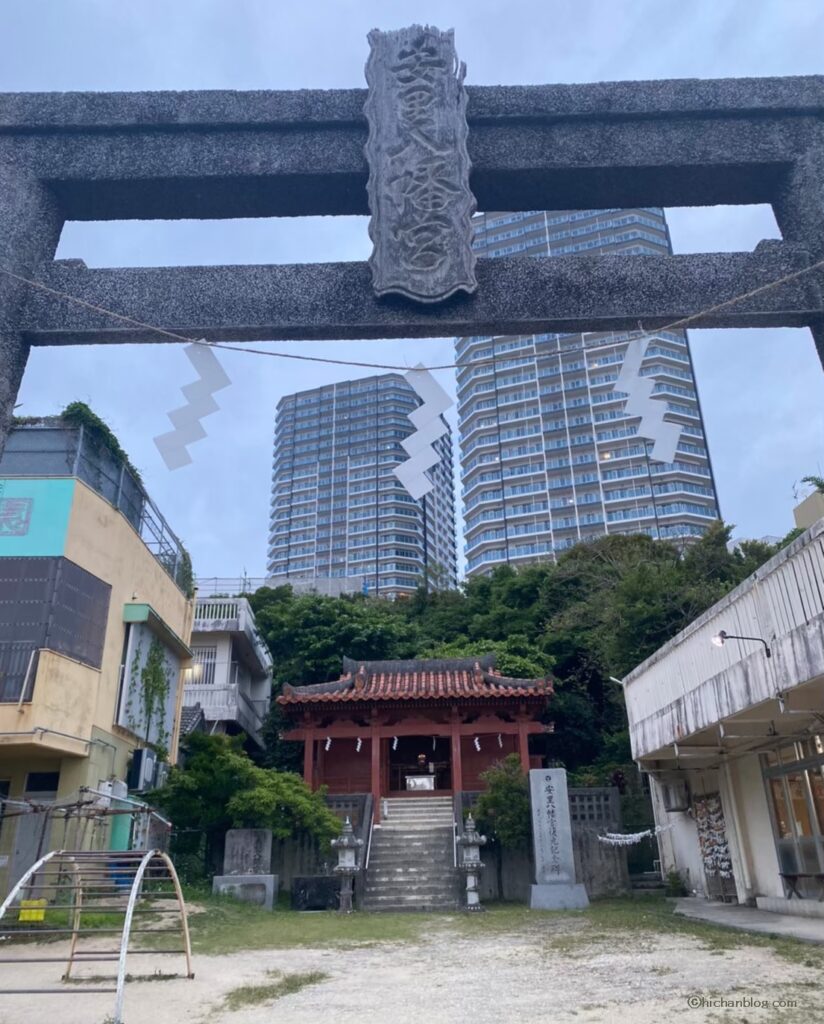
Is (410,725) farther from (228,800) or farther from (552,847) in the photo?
(552,847)

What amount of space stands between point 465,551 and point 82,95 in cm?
5977

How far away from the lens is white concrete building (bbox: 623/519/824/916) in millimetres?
7887

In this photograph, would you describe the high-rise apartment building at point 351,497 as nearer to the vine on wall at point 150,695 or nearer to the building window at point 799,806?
the vine on wall at point 150,695

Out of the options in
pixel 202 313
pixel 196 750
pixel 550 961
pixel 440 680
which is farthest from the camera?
pixel 440 680

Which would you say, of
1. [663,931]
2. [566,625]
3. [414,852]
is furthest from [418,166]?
[566,625]

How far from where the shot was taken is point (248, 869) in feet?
44.1

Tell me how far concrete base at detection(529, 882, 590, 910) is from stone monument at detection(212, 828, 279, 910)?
Answer: 454 cm

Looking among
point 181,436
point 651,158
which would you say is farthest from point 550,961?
point 651,158

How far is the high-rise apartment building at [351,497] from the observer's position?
232 feet

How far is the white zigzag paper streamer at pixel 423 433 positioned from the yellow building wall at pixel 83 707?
9.20 metres

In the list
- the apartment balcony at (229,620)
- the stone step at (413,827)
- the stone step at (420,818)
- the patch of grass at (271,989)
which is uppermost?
the apartment balcony at (229,620)

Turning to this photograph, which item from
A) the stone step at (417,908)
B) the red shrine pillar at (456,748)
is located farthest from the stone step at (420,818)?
the stone step at (417,908)

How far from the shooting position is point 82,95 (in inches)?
158

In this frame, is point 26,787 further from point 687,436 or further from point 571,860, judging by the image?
point 687,436
